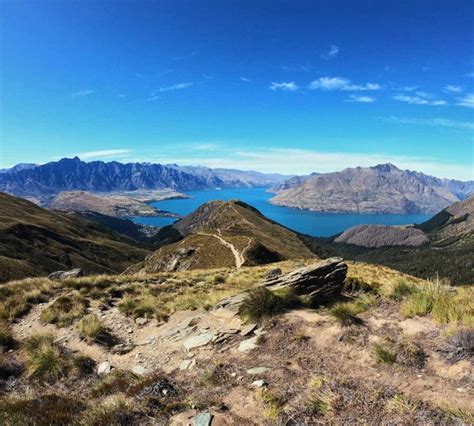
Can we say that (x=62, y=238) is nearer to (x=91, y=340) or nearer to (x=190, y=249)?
(x=190, y=249)

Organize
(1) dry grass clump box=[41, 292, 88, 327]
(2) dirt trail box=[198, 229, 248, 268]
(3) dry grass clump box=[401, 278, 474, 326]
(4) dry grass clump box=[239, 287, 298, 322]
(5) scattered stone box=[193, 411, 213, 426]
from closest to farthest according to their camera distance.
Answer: (5) scattered stone box=[193, 411, 213, 426] < (3) dry grass clump box=[401, 278, 474, 326] < (4) dry grass clump box=[239, 287, 298, 322] < (1) dry grass clump box=[41, 292, 88, 327] < (2) dirt trail box=[198, 229, 248, 268]

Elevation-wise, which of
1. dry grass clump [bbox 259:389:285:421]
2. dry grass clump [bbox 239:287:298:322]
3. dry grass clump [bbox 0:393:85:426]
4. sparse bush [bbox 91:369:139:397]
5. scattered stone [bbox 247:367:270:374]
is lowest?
sparse bush [bbox 91:369:139:397]

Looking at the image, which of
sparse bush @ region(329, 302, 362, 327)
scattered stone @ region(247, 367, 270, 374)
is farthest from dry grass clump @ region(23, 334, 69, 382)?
sparse bush @ region(329, 302, 362, 327)

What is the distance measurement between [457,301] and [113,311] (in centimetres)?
1579

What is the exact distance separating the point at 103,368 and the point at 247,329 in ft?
17.2

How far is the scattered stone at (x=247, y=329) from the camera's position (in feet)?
40.3

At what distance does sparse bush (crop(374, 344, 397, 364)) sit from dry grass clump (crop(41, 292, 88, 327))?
44.5 ft

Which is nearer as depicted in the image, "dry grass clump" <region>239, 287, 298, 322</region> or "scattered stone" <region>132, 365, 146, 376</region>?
"scattered stone" <region>132, 365, 146, 376</region>

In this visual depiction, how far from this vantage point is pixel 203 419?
7.43m

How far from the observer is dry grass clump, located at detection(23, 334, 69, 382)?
11000 mm

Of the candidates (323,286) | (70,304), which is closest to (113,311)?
(70,304)

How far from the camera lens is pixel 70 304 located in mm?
17672

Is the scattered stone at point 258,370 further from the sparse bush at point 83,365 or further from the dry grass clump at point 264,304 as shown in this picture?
the sparse bush at point 83,365

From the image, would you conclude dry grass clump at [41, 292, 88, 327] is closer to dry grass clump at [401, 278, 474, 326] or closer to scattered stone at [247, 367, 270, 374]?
scattered stone at [247, 367, 270, 374]
